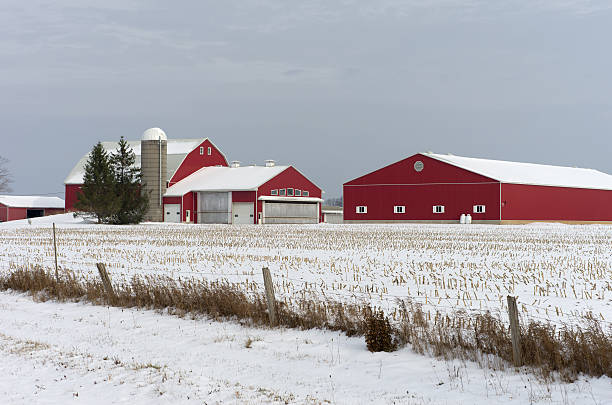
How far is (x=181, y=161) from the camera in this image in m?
74.4

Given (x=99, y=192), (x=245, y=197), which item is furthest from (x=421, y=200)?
(x=99, y=192)

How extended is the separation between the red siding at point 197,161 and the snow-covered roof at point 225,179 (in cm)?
53

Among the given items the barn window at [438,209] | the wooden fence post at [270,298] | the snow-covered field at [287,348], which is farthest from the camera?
the barn window at [438,209]

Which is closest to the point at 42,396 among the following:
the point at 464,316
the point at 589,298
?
the point at 464,316

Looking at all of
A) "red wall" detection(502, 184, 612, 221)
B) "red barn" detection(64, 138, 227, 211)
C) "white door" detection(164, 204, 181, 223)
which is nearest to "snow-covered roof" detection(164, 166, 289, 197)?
"red barn" detection(64, 138, 227, 211)

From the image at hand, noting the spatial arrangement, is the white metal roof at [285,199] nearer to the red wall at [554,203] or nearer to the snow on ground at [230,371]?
the red wall at [554,203]

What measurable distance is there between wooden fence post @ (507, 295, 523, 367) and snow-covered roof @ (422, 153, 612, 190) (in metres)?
53.3

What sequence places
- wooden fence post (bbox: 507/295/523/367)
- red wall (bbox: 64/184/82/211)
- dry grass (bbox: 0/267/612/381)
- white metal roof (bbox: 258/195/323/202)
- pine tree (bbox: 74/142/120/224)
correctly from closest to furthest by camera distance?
dry grass (bbox: 0/267/612/381) < wooden fence post (bbox: 507/295/523/367) < pine tree (bbox: 74/142/120/224) < white metal roof (bbox: 258/195/323/202) < red wall (bbox: 64/184/82/211)

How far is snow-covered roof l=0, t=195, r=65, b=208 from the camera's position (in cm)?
8950

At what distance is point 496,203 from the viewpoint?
60781 millimetres

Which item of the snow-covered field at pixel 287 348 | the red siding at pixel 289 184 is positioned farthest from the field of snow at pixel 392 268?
the red siding at pixel 289 184

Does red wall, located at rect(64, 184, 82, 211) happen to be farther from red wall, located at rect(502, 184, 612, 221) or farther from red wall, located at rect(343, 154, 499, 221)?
red wall, located at rect(502, 184, 612, 221)

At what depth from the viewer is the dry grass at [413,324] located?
9047 mm

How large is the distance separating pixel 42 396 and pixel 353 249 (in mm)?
20420
